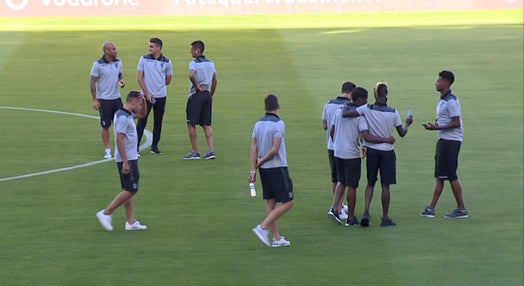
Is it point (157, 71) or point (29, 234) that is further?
point (157, 71)

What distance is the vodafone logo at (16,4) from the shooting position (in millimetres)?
45000

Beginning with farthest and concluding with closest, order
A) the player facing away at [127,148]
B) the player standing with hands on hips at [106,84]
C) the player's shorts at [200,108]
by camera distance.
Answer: the player's shorts at [200,108] < the player standing with hands on hips at [106,84] < the player facing away at [127,148]

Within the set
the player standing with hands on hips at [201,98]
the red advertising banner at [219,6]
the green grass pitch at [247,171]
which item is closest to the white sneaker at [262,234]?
the green grass pitch at [247,171]

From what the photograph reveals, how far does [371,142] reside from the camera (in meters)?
16.0

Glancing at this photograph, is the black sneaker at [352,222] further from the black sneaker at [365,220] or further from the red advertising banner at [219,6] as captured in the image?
the red advertising banner at [219,6]

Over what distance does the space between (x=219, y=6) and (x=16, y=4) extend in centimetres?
775

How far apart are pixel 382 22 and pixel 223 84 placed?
13.6 m

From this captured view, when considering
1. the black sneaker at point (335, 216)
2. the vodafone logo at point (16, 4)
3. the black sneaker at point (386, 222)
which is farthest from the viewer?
the vodafone logo at point (16, 4)

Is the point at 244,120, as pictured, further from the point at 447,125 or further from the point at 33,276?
the point at 33,276

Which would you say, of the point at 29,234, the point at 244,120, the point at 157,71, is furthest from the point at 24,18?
the point at 29,234

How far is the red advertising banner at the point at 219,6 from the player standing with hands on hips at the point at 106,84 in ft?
80.9

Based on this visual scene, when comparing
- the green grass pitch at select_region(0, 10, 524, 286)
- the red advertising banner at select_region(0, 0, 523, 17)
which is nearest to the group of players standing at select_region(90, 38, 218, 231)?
the green grass pitch at select_region(0, 10, 524, 286)

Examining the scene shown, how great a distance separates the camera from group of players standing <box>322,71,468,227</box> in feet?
52.4

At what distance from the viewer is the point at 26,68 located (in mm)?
33688
